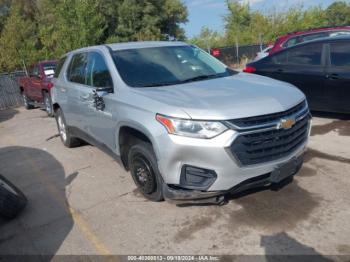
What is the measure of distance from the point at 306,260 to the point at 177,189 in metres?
1.33

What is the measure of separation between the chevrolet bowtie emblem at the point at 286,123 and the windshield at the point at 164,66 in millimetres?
1300

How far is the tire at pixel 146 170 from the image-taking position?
3.73 metres

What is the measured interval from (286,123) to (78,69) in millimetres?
3577

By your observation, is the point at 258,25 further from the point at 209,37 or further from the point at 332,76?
the point at 332,76

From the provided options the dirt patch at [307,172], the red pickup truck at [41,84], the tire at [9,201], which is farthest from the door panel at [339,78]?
the red pickup truck at [41,84]

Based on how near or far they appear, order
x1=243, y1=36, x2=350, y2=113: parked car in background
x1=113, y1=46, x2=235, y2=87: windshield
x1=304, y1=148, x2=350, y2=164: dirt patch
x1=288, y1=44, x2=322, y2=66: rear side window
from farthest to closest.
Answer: x1=288, y1=44, x2=322, y2=66: rear side window < x1=243, y1=36, x2=350, y2=113: parked car in background < x1=304, y1=148, x2=350, y2=164: dirt patch < x1=113, y1=46, x2=235, y2=87: windshield

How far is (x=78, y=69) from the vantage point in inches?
222

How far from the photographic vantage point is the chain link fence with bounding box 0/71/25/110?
1480 cm

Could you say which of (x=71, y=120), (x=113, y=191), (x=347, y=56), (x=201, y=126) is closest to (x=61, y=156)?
(x=71, y=120)

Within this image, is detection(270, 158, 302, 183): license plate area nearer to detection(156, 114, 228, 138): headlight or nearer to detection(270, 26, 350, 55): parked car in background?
detection(156, 114, 228, 138): headlight

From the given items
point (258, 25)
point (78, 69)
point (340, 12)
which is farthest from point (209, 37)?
point (340, 12)

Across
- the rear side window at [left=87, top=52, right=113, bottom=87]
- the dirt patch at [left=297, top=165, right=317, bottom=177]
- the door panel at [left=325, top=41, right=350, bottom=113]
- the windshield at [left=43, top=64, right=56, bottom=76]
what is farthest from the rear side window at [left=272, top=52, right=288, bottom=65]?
the windshield at [left=43, top=64, right=56, bottom=76]

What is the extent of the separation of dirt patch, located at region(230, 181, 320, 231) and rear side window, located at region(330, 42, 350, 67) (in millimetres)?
3192

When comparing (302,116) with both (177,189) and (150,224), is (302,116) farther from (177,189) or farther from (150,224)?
(150,224)
